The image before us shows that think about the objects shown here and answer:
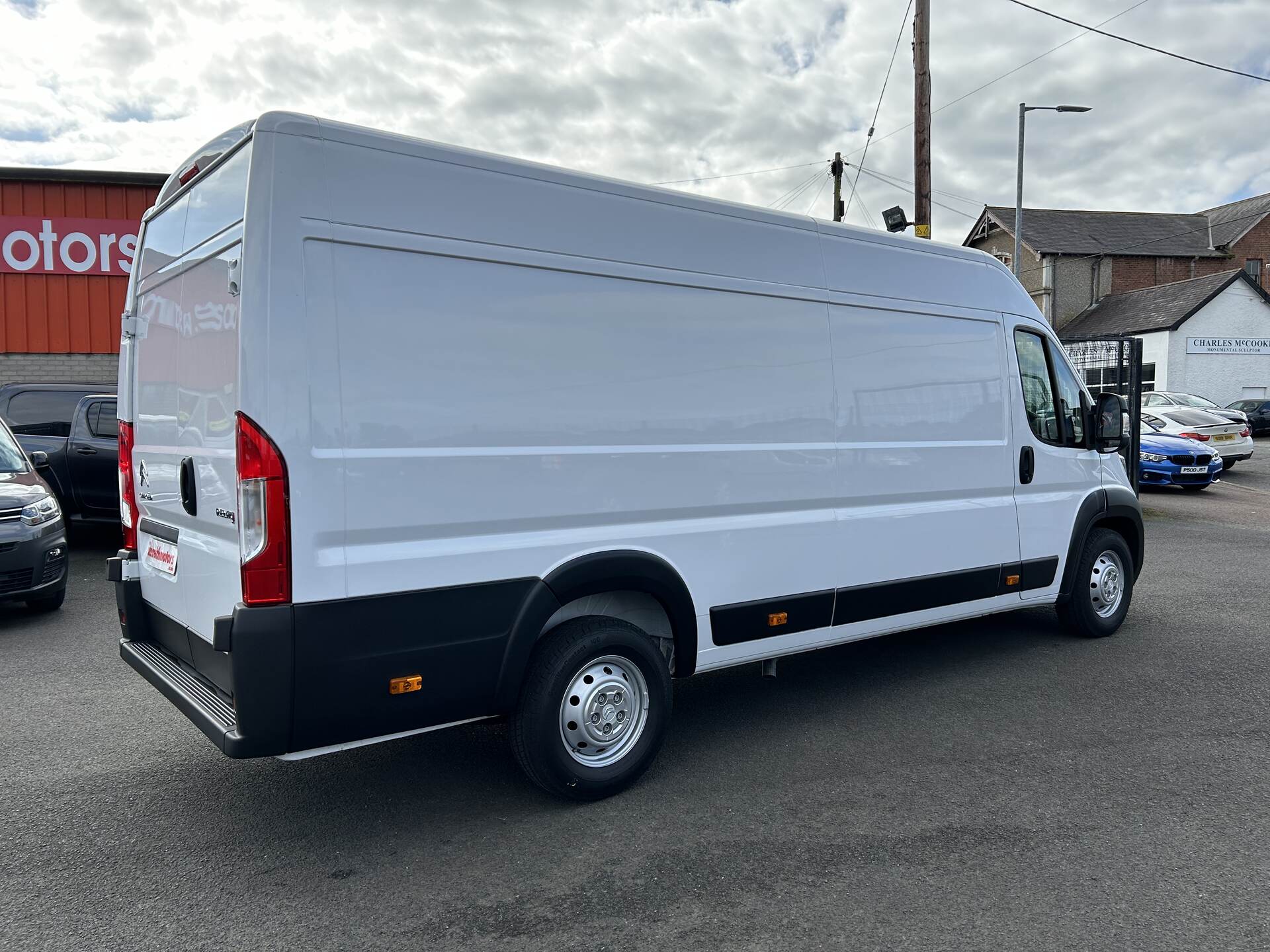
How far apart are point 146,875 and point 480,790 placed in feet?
4.19

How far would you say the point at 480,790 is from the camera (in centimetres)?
409

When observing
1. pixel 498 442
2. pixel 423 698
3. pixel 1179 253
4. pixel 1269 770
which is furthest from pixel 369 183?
pixel 1179 253

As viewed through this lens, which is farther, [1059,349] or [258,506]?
[1059,349]

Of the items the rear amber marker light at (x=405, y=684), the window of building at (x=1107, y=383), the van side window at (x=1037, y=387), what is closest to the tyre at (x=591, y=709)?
the rear amber marker light at (x=405, y=684)

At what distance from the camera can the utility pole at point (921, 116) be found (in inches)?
506

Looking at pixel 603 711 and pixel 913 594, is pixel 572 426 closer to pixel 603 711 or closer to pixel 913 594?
pixel 603 711

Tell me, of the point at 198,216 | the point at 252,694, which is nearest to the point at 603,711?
the point at 252,694

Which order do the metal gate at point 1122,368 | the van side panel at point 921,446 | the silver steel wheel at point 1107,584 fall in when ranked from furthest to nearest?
the metal gate at point 1122,368 → the silver steel wheel at point 1107,584 → the van side panel at point 921,446

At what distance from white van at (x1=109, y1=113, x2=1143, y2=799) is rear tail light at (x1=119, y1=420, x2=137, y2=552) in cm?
2

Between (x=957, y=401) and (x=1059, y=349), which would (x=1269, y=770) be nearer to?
(x=957, y=401)

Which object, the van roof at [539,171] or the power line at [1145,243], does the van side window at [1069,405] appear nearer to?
the van roof at [539,171]

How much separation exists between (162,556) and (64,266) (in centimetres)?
1358

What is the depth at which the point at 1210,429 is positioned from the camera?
58.8 feet

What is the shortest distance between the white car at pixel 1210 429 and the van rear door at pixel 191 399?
680 inches
